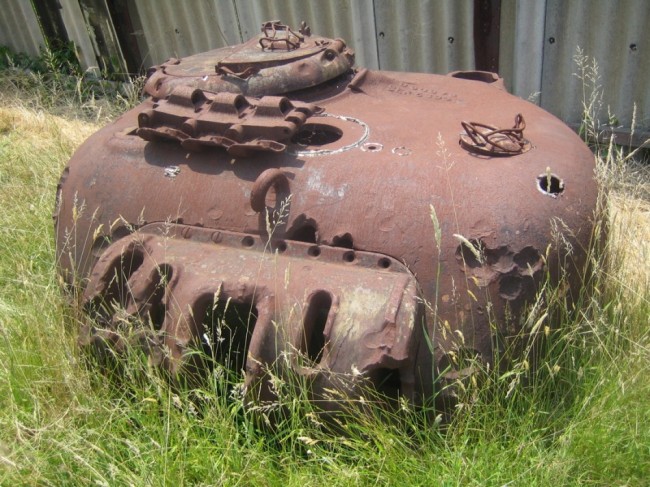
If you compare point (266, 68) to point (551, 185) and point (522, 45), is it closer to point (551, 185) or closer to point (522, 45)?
point (551, 185)

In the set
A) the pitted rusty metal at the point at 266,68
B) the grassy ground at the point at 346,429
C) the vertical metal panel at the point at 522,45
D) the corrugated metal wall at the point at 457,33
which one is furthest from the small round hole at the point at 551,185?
the corrugated metal wall at the point at 457,33

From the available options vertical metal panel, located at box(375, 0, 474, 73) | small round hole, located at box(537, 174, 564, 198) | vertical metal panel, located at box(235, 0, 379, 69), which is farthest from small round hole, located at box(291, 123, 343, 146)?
vertical metal panel, located at box(235, 0, 379, 69)

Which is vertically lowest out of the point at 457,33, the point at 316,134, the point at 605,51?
the point at 605,51

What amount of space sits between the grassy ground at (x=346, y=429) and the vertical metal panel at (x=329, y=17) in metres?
3.03

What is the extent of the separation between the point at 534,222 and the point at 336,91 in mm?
1091

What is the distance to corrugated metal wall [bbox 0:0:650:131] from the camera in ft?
13.4

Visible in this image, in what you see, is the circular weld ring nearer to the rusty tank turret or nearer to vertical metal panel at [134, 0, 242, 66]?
the rusty tank turret

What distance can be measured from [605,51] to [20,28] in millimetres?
6211

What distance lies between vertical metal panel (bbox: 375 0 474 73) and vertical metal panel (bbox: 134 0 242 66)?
4.56 feet

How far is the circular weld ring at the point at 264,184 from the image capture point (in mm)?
2008

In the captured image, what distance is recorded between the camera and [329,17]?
5.08m

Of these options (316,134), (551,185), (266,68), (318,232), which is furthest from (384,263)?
(266,68)

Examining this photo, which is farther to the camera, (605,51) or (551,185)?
(605,51)

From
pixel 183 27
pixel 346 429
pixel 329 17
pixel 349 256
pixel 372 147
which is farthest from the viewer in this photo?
pixel 183 27
